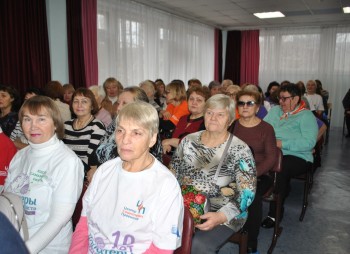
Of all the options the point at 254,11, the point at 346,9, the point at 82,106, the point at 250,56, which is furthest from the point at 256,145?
the point at 250,56

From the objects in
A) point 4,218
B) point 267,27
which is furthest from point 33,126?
point 267,27

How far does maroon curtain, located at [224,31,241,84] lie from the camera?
11117 millimetres

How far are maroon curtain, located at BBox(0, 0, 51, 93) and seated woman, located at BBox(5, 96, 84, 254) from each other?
11.7ft

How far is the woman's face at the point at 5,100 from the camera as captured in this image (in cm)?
366

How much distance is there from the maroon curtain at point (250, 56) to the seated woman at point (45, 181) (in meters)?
10.1

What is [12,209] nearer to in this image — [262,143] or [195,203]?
[195,203]

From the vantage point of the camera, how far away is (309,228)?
3.15m

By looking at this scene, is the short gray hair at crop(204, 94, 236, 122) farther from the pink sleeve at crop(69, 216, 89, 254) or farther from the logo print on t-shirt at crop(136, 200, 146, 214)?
the pink sleeve at crop(69, 216, 89, 254)

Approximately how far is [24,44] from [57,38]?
0.67m

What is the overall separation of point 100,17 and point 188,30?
3.63 metres

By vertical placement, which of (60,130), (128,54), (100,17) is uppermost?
(100,17)

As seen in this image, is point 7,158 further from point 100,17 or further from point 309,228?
point 100,17

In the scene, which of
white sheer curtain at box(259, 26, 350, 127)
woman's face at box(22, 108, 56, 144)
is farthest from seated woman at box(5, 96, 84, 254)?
white sheer curtain at box(259, 26, 350, 127)

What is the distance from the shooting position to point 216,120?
2.14 metres
